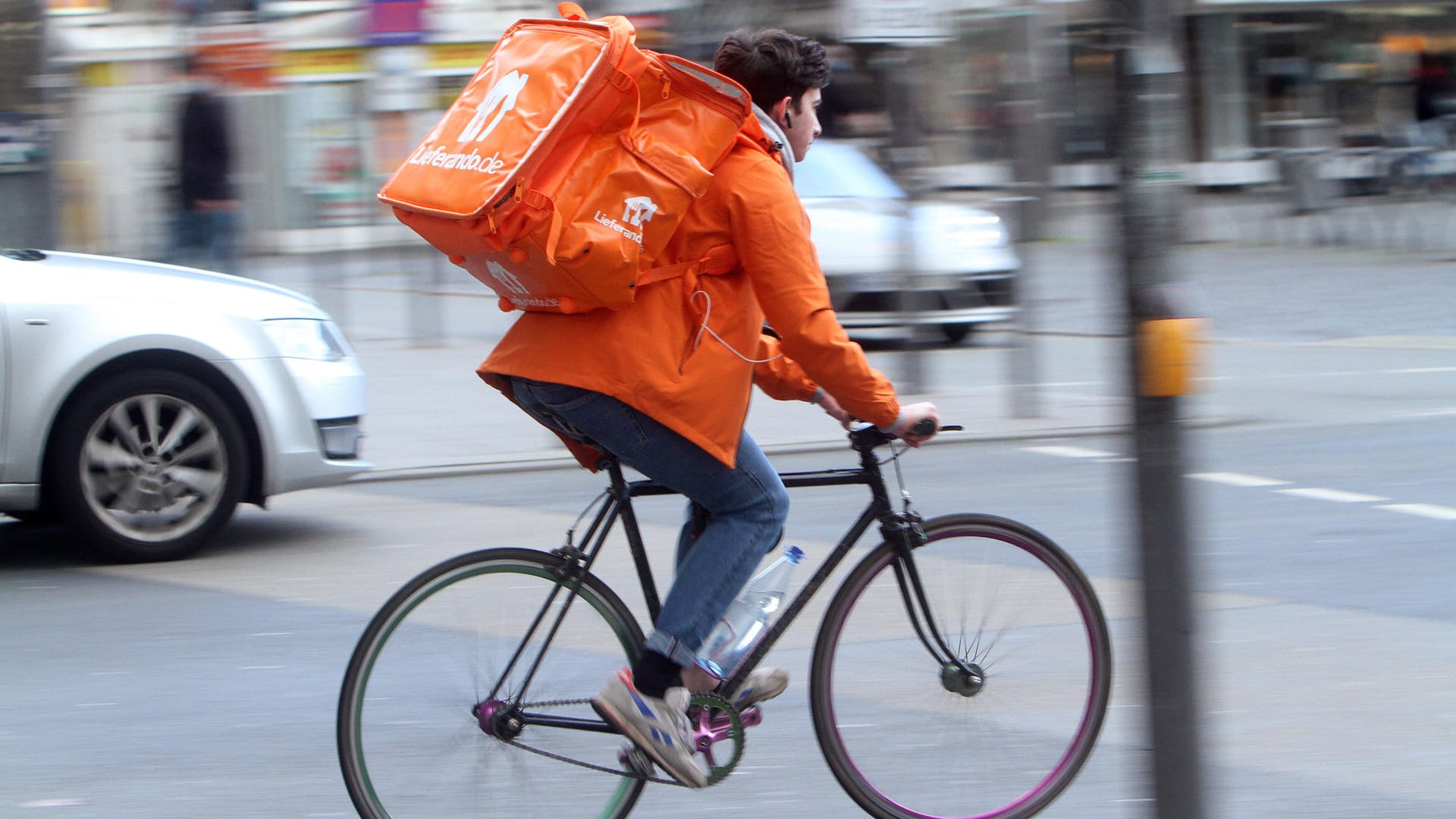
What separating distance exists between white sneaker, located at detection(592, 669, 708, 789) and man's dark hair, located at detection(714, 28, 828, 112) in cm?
121

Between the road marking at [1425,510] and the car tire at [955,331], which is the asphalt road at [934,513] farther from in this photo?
the car tire at [955,331]

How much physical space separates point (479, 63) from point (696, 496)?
21.8 metres

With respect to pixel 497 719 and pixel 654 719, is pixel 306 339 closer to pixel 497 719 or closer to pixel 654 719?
pixel 497 719

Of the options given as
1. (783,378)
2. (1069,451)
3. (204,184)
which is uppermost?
(783,378)

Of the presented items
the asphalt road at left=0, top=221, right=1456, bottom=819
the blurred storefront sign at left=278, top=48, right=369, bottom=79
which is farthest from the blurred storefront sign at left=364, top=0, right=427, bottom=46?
→ the blurred storefront sign at left=278, top=48, right=369, bottom=79

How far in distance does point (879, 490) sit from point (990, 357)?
33.0ft

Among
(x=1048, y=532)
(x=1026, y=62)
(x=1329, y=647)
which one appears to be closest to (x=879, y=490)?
(x=1329, y=647)

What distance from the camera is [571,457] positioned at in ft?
29.4

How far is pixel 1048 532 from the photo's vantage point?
23.4 ft

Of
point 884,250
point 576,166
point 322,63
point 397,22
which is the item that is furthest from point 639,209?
point 322,63

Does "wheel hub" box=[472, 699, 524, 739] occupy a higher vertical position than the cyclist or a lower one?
lower

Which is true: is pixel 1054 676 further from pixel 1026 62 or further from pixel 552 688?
pixel 1026 62

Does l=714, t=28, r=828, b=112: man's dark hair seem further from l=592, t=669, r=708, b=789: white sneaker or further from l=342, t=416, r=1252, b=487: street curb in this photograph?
l=342, t=416, r=1252, b=487: street curb

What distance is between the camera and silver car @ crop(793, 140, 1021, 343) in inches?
520
